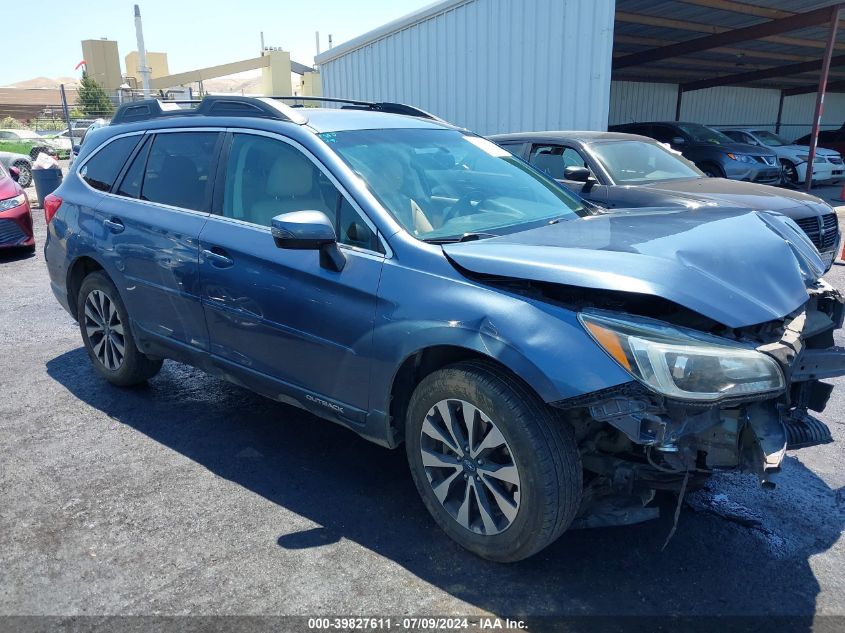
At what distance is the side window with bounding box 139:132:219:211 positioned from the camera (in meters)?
3.81

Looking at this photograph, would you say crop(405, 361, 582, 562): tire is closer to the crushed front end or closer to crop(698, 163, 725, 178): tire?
the crushed front end

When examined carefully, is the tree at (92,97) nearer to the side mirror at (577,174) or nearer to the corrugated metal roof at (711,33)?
the corrugated metal roof at (711,33)

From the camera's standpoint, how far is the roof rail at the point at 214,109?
11.7 ft

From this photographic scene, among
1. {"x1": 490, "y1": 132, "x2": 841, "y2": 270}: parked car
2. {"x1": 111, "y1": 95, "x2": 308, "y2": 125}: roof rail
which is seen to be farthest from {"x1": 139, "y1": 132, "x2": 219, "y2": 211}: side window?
{"x1": 490, "y1": 132, "x2": 841, "y2": 270}: parked car

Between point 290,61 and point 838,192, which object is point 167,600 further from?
point 290,61

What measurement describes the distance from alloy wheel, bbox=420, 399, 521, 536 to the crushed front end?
12.1 inches

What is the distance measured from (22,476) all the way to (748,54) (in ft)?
75.6

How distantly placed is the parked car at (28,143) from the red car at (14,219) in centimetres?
1599

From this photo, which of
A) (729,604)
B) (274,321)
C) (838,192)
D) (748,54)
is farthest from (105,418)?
(748,54)

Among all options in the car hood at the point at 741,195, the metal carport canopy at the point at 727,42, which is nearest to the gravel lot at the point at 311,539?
the car hood at the point at 741,195

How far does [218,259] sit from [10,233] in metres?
7.46

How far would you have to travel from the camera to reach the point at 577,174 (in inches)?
261

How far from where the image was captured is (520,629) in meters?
2.43

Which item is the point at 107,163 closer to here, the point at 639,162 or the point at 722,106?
the point at 639,162
